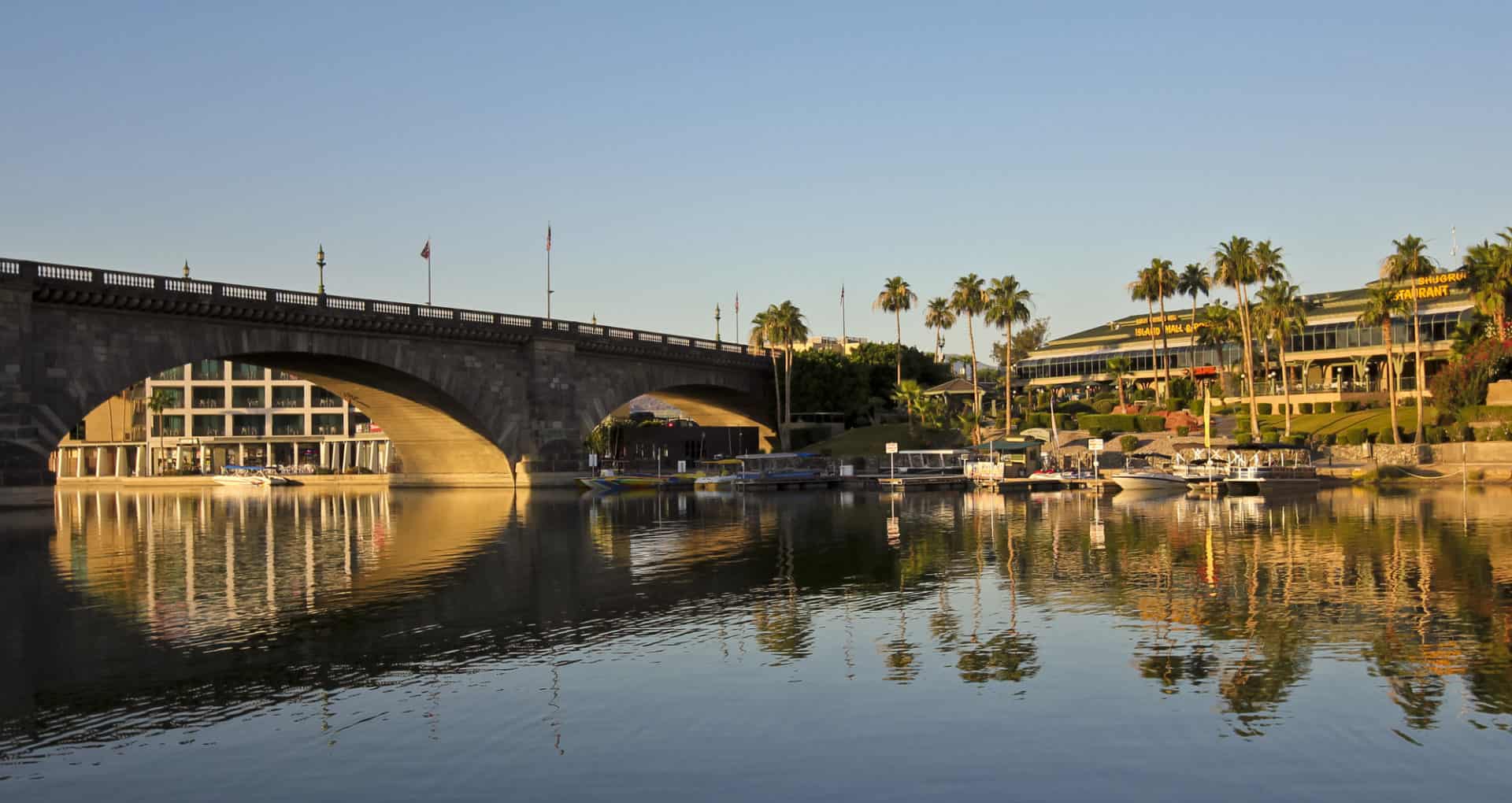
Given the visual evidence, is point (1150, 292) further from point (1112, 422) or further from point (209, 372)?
point (209, 372)

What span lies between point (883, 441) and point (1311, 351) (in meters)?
42.9

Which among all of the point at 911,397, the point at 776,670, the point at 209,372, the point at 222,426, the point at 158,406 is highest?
the point at 209,372

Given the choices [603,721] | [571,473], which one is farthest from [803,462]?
[603,721]

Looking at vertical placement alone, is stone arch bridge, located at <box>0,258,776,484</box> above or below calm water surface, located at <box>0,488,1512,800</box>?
above

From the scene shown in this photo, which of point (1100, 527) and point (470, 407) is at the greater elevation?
point (470, 407)

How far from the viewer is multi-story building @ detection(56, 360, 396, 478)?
144 metres

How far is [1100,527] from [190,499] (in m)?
75.2

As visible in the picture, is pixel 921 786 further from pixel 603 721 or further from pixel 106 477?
pixel 106 477

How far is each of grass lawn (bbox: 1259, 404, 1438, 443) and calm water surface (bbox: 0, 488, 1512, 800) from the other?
168 ft

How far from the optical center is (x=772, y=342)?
128 meters

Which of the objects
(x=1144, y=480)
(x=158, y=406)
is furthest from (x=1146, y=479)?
(x=158, y=406)

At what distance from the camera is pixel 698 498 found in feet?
268

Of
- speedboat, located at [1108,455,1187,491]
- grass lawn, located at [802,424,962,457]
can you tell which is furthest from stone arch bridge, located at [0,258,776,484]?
speedboat, located at [1108,455,1187,491]

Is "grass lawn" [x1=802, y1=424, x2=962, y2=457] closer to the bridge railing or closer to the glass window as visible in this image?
the bridge railing
